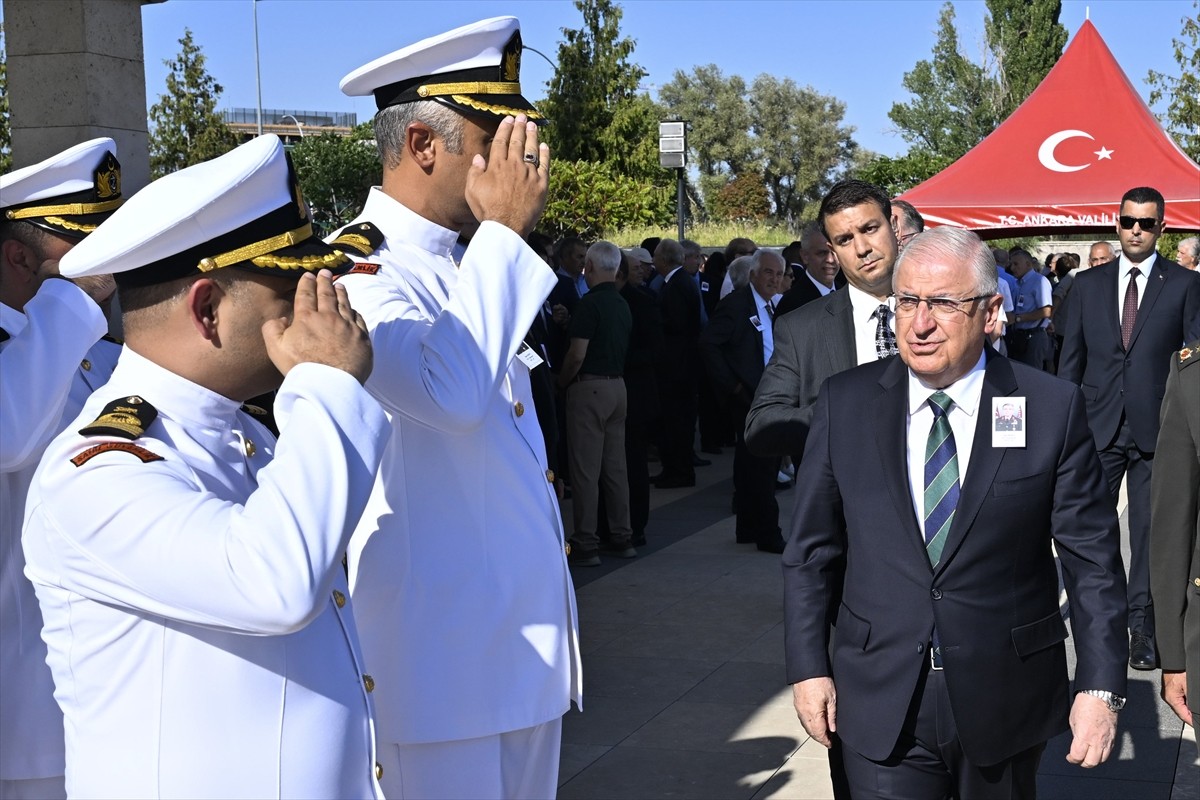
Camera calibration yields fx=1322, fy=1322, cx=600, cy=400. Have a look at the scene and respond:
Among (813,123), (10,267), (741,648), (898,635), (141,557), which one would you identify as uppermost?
(813,123)

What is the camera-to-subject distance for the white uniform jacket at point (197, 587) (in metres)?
1.73

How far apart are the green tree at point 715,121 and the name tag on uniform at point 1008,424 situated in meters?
61.8

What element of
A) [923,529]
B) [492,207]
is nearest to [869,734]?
[923,529]

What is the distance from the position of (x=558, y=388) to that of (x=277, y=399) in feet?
24.0

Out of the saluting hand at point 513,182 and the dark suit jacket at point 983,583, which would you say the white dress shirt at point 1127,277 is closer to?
the dark suit jacket at point 983,583

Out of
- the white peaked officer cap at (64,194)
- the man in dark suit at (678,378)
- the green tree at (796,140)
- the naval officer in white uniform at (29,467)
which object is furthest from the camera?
the green tree at (796,140)

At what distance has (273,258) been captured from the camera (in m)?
1.96

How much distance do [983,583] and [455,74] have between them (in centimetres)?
166

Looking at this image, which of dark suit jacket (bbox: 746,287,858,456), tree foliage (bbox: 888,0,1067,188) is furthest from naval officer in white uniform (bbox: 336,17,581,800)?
tree foliage (bbox: 888,0,1067,188)

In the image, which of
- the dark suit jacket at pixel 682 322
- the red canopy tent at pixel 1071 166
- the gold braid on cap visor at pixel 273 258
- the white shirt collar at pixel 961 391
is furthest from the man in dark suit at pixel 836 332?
the red canopy tent at pixel 1071 166

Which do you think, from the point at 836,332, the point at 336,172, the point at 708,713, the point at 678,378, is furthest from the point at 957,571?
the point at 336,172

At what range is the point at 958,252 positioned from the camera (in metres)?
3.19

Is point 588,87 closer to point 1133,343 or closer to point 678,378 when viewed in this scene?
point 678,378

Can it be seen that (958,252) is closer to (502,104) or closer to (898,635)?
(898,635)
